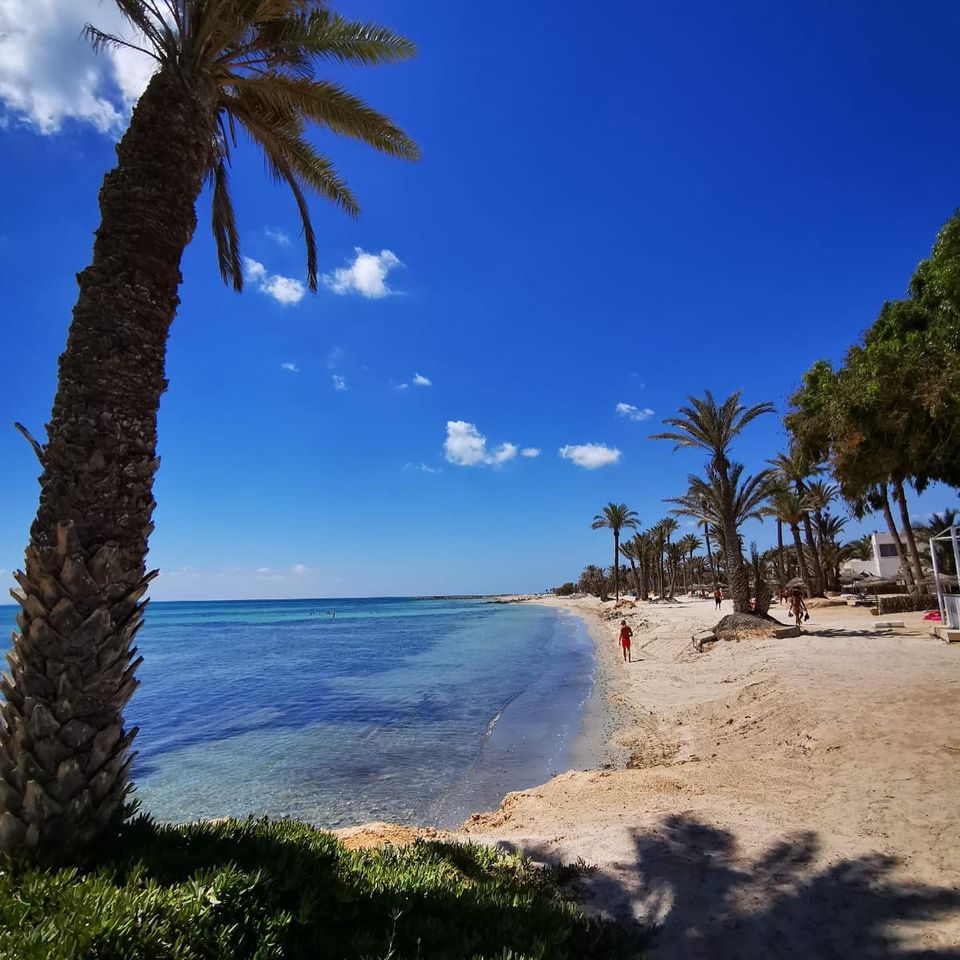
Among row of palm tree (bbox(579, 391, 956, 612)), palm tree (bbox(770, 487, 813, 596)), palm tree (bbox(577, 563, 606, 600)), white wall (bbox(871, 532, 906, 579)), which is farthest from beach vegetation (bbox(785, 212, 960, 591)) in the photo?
palm tree (bbox(577, 563, 606, 600))

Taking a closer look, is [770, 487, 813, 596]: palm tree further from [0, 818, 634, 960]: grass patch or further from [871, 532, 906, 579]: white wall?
[0, 818, 634, 960]: grass patch

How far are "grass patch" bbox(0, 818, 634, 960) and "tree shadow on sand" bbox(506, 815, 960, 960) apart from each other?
0.50 meters

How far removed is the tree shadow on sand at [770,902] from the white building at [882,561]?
62974 mm

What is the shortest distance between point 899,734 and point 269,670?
2903 cm

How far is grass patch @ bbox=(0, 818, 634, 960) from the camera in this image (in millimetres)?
2488

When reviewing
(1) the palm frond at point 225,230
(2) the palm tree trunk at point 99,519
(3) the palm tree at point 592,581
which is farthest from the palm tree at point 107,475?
(3) the palm tree at point 592,581

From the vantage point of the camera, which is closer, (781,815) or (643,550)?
(781,815)

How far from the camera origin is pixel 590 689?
18.5m

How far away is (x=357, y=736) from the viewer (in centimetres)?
1395

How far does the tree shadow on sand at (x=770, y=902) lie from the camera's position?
3691 mm

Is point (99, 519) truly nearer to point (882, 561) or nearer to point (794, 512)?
point (794, 512)

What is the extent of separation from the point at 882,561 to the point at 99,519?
7203cm

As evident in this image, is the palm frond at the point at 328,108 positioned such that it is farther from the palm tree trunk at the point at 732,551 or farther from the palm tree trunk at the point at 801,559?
the palm tree trunk at the point at 801,559

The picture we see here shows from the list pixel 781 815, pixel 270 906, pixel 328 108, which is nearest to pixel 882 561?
pixel 781 815
